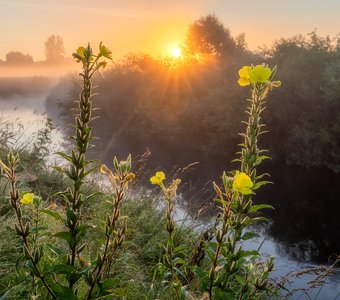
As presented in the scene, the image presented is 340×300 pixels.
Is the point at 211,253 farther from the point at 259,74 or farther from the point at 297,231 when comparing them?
the point at 297,231

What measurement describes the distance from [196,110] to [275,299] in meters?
13.3

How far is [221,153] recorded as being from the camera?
1639 centimetres

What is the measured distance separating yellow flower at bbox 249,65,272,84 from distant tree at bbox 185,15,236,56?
848 inches

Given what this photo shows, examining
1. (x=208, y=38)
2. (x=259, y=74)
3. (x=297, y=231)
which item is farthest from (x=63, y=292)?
(x=208, y=38)

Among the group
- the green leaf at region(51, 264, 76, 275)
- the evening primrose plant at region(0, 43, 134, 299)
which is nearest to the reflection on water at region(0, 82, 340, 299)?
the evening primrose plant at region(0, 43, 134, 299)

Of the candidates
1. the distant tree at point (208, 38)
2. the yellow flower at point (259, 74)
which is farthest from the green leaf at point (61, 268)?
the distant tree at point (208, 38)

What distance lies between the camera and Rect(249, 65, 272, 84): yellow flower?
1455 millimetres

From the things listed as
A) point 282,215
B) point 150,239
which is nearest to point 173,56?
point 282,215

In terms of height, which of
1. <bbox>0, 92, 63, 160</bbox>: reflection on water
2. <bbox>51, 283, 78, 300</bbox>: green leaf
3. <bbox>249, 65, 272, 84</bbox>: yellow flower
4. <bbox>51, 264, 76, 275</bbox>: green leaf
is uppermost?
<bbox>249, 65, 272, 84</bbox>: yellow flower

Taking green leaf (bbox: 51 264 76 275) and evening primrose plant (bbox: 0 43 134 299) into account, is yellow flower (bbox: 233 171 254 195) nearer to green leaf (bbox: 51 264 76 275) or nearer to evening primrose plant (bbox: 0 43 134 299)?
evening primrose plant (bbox: 0 43 134 299)

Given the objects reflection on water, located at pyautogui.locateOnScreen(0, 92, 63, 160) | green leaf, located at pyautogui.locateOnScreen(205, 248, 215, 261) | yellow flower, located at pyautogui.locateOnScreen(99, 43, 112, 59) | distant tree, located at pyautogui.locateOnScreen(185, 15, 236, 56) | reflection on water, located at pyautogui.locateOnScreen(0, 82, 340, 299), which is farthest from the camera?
distant tree, located at pyautogui.locateOnScreen(185, 15, 236, 56)

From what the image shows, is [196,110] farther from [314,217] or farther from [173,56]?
[314,217]

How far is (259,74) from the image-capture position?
4.81 ft

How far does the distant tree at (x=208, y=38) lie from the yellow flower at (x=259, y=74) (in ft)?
70.6
